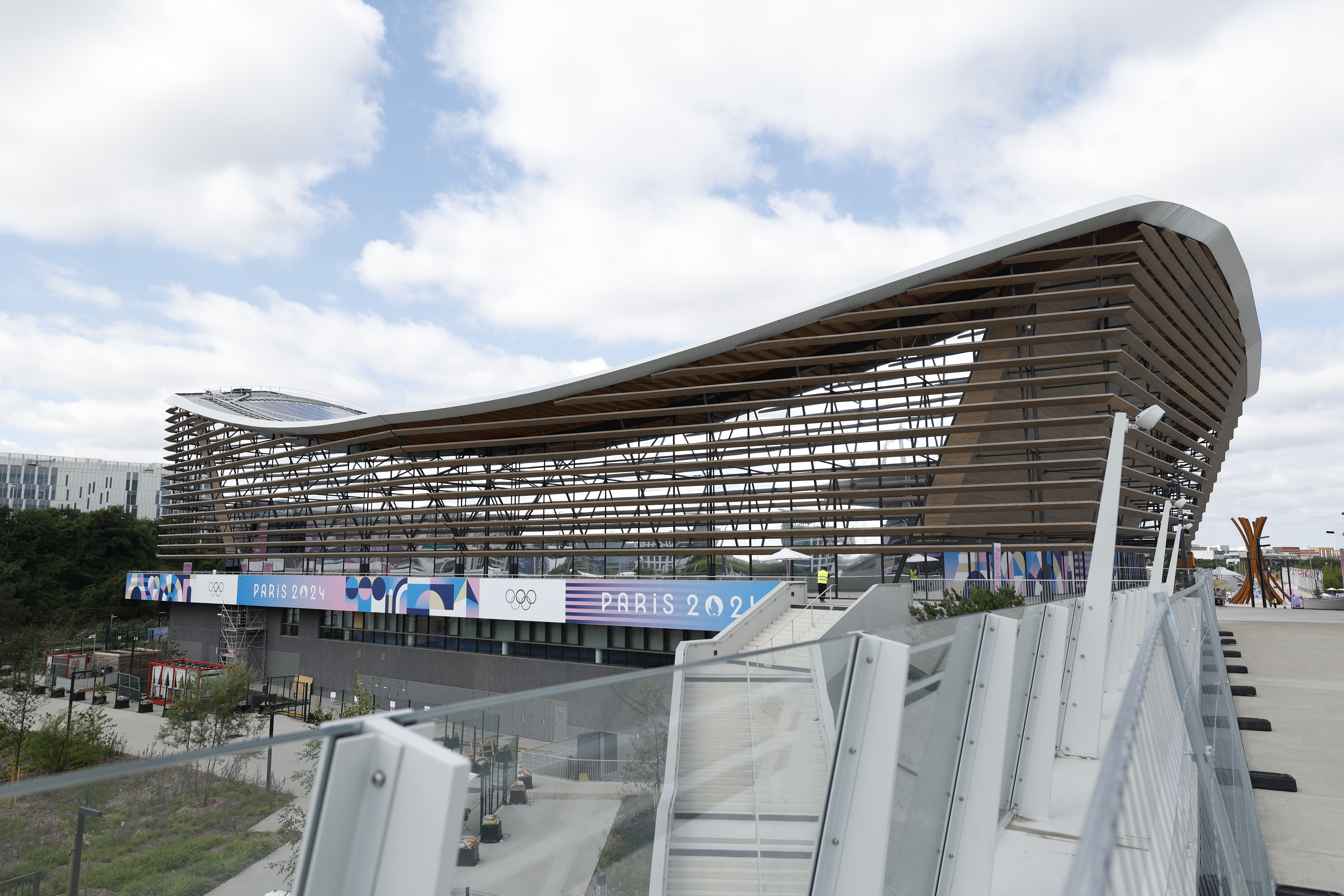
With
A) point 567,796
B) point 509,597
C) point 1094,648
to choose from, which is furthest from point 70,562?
point 567,796

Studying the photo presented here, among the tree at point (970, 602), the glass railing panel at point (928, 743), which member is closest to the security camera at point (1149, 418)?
the glass railing panel at point (928, 743)

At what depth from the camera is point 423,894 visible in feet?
4.56

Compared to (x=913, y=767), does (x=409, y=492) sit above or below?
above

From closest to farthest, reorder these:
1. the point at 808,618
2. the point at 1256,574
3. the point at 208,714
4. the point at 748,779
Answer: the point at 748,779 < the point at 808,618 < the point at 208,714 < the point at 1256,574

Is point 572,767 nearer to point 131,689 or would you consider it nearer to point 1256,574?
point 131,689

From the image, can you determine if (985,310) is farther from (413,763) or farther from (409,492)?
(413,763)

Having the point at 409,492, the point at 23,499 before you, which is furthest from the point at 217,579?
the point at 23,499

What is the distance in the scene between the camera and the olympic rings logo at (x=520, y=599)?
31281 mm

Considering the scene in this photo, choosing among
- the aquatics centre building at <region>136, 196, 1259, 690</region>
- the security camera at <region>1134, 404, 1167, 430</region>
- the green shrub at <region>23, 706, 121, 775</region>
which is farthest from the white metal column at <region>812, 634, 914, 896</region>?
the aquatics centre building at <region>136, 196, 1259, 690</region>

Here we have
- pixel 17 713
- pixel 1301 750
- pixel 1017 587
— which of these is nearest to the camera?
pixel 1301 750

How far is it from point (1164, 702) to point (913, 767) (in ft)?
4.33

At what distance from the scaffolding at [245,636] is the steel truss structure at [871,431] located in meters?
7.05

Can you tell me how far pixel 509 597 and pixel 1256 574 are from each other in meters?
49.7

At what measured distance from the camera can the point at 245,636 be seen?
45.0 meters
